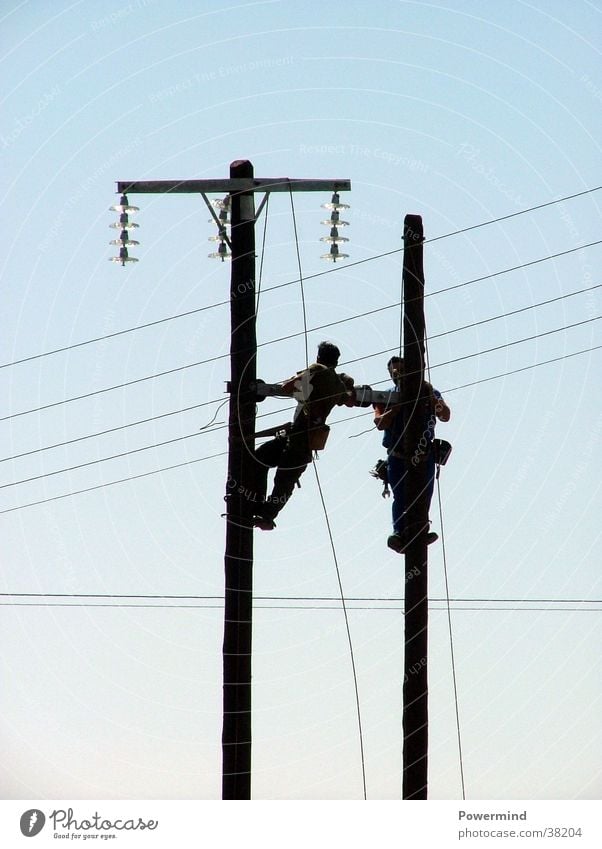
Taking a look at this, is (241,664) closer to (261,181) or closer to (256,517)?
(256,517)

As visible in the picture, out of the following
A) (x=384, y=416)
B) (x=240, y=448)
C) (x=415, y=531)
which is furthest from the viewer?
(x=384, y=416)

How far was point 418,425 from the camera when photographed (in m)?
18.6

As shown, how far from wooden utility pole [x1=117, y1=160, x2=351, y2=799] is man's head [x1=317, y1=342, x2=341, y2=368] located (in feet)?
2.32

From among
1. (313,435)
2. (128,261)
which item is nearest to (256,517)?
(313,435)

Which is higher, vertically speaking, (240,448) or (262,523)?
(240,448)

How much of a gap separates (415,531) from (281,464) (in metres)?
1.10

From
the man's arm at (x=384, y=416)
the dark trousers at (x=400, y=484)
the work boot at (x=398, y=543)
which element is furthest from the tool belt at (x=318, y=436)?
the work boot at (x=398, y=543)

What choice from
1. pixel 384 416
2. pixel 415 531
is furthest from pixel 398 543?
pixel 384 416

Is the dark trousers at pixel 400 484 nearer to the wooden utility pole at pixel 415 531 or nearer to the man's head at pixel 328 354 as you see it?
the wooden utility pole at pixel 415 531

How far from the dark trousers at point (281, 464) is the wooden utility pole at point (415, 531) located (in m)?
0.79

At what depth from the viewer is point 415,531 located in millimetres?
18469

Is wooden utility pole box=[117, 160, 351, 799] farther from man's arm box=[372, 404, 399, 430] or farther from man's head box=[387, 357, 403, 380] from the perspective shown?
man's head box=[387, 357, 403, 380]

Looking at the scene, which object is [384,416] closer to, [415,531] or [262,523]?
[415,531]

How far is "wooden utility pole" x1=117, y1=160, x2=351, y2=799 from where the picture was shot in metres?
17.7
